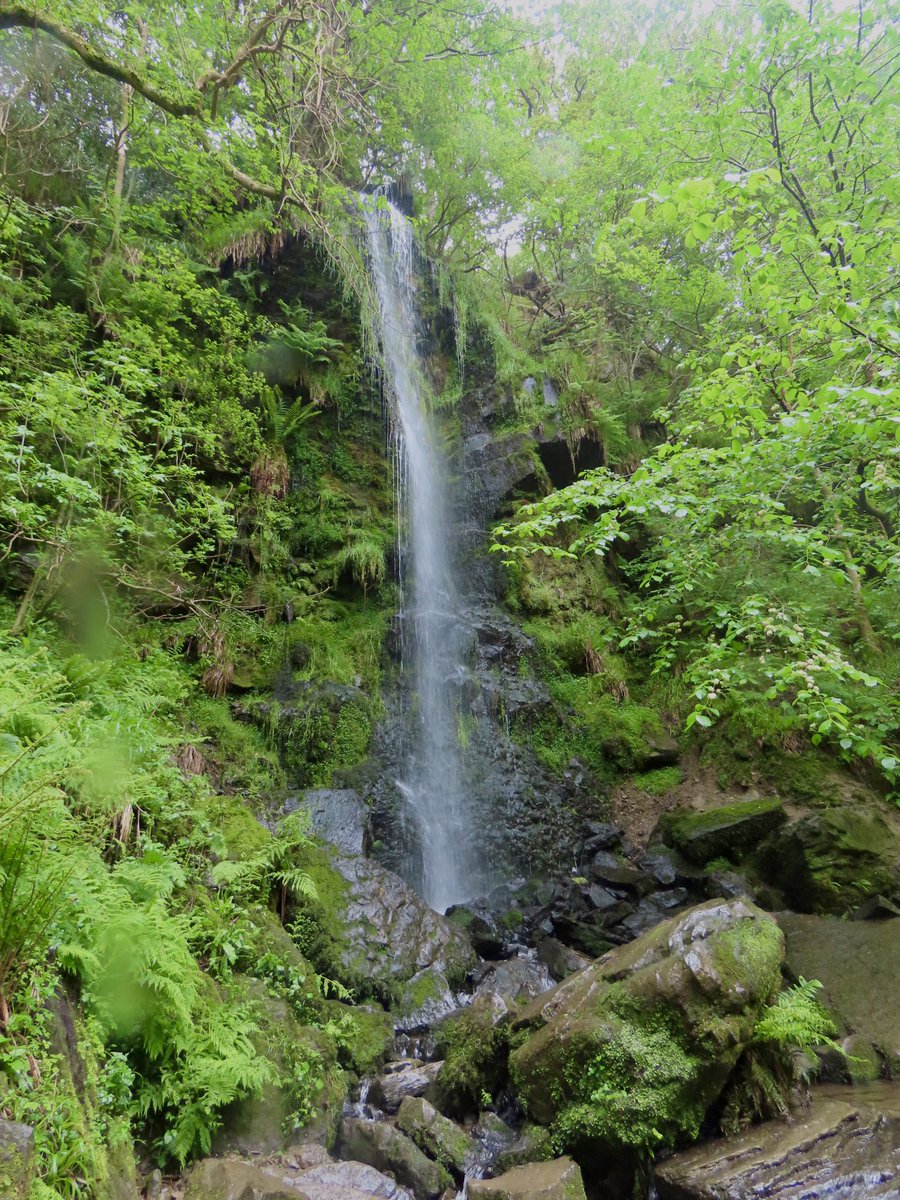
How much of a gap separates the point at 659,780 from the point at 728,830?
95.5 inches

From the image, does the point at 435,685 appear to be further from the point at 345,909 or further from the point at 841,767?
the point at 841,767

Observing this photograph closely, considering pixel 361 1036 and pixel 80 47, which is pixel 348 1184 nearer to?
pixel 361 1036

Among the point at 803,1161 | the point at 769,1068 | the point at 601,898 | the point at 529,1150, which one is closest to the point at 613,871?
the point at 601,898

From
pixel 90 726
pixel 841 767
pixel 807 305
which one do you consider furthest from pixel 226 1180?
pixel 841 767

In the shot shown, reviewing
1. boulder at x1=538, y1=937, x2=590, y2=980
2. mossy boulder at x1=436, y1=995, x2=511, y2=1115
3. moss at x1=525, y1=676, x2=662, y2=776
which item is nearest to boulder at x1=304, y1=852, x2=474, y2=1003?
boulder at x1=538, y1=937, x2=590, y2=980

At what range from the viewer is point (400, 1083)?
415 centimetres

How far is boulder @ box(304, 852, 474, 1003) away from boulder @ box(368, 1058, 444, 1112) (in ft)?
2.53

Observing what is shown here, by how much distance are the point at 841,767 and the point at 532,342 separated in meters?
12.2

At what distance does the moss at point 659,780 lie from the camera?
381 inches

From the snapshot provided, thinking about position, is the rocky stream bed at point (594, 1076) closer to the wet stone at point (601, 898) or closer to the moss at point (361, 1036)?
the moss at point (361, 1036)

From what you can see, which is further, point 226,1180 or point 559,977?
point 559,977

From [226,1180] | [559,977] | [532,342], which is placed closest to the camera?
[226,1180]

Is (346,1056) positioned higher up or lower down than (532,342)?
lower down

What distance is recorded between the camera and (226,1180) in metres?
2.53
